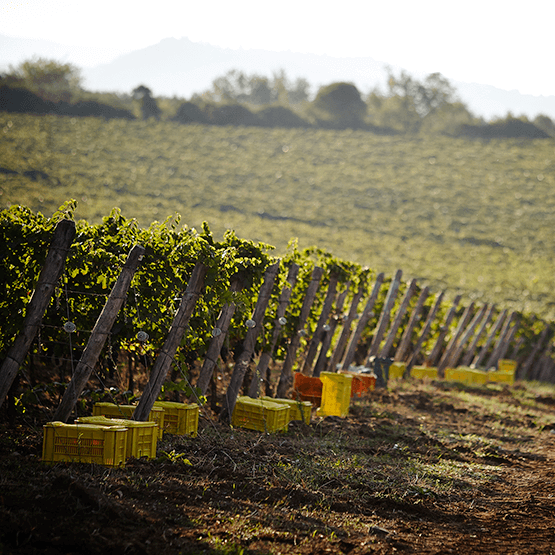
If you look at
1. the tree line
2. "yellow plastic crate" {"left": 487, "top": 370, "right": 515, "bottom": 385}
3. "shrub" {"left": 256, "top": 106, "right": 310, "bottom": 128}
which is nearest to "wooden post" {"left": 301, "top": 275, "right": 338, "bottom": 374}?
"yellow plastic crate" {"left": 487, "top": 370, "right": 515, "bottom": 385}

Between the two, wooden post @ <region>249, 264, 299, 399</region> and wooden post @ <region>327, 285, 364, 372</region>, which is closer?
wooden post @ <region>249, 264, 299, 399</region>

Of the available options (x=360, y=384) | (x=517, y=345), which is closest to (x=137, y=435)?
(x=360, y=384)

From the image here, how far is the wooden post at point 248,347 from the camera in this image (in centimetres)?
645

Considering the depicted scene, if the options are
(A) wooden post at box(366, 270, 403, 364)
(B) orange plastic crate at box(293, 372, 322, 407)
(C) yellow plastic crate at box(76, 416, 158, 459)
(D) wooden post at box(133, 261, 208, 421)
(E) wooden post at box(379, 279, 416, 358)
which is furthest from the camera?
(E) wooden post at box(379, 279, 416, 358)

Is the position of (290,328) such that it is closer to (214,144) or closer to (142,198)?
(142,198)

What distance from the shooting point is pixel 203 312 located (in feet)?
19.2

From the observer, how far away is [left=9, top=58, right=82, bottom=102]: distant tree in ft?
186

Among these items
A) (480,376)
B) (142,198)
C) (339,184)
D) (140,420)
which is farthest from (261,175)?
(140,420)

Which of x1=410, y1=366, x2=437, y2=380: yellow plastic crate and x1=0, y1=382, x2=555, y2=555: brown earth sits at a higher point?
x1=0, y1=382, x2=555, y2=555: brown earth

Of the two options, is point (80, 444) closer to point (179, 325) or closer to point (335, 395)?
point (179, 325)

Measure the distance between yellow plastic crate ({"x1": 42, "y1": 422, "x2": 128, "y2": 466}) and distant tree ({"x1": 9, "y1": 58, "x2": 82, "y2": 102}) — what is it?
57.4 meters

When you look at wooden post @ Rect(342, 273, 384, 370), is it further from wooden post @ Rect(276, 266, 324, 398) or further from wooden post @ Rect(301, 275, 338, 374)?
wooden post @ Rect(276, 266, 324, 398)

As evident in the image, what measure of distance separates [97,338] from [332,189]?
43152mm

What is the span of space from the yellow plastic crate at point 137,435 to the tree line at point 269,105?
165ft
